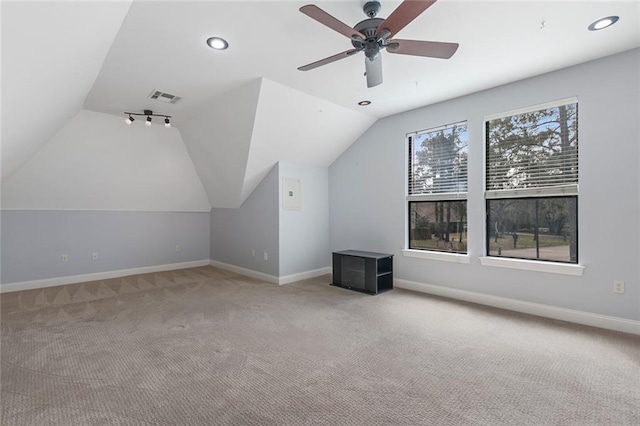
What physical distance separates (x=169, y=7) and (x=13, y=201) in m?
4.29

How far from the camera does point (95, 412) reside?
1.80m

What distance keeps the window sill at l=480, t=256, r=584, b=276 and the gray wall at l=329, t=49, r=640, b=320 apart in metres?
0.06

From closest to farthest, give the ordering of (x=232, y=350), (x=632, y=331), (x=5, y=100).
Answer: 1. (x=5, y=100)
2. (x=232, y=350)
3. (x=632, y=331)

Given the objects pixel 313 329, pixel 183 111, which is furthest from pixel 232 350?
pixel 183 111

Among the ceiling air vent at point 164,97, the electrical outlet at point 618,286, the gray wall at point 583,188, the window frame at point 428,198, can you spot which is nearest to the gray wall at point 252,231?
the ceiling air vent at point 164,97

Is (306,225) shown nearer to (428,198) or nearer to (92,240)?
(428,198)

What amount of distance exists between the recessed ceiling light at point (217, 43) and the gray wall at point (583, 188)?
2.83 meters

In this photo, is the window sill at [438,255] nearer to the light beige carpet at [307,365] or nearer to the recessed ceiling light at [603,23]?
the light beige carpet at [307,365]

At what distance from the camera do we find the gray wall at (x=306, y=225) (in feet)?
16.3

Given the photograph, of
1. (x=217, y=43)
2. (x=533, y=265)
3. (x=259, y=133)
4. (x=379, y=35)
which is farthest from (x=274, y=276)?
(x=379, y=35)

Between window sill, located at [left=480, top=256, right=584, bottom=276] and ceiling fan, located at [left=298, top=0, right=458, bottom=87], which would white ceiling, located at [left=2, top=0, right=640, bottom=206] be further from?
window sill, located at [left=480, top=256, right=584, bottom=276]

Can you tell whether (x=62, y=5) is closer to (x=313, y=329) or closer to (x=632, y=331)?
(x=313, y=329)

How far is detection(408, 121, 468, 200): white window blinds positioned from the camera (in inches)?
A: 160

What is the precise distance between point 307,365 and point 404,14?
2.57m
